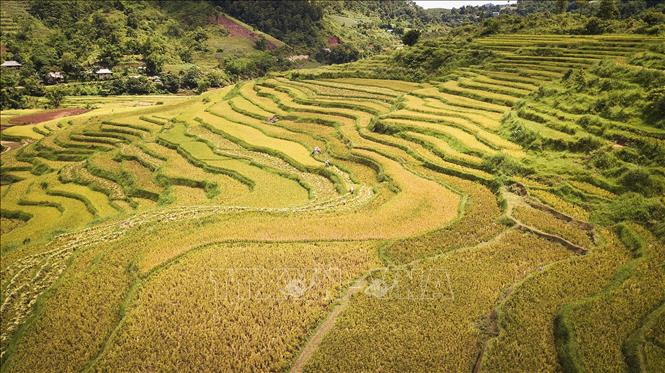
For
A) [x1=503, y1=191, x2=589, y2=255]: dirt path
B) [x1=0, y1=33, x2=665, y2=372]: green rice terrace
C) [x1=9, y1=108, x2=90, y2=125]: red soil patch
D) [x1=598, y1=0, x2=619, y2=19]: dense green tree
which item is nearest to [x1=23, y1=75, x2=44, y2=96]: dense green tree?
[x1=9, y1=108, x2=90, y2=125]: red soil patch

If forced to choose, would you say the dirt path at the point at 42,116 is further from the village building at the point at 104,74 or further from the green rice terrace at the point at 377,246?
the green rice terrace at the point at 377,246

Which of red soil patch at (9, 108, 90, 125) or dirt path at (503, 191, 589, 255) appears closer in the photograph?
dirt path at (503, 191, 589, 255)

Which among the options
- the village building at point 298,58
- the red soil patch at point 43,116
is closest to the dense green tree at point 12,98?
the red soil patch at point 43,116

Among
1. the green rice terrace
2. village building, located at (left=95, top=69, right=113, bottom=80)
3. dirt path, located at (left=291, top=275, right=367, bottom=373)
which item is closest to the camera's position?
dirt path, located at (left=291, top=275, right=367, bottom=373)

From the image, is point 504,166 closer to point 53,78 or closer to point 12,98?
point 12,98

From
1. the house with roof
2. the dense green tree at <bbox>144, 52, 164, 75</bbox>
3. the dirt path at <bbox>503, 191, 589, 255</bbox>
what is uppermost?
the dirt path at <bbox>503, 191, 589, 255</bbox>

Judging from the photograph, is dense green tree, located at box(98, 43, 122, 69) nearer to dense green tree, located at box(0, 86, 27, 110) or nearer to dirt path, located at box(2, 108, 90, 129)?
dense green tree, located at box(0, 86, 27, 110)

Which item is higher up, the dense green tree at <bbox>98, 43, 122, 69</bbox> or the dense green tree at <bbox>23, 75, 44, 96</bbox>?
the dense green tree at <bbox>98, 43, 122, 69</bbox>
